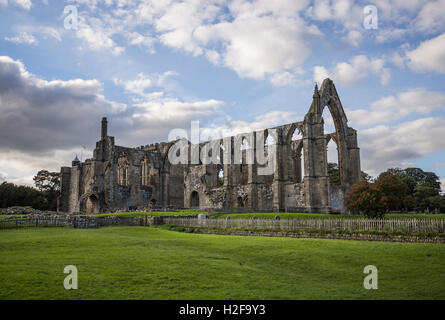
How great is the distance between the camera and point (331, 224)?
19.4 meters

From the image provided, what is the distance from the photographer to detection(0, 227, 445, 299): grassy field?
7.47 m

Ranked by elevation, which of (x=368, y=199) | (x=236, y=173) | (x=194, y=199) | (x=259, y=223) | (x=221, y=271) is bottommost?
(x=221, y=271)

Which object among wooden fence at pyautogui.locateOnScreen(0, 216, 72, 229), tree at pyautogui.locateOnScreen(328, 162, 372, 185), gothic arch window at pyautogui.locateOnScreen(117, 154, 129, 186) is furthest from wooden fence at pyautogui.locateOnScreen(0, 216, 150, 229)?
tree at pyautogui.locateOnScreen(328, 162, 372, 185)

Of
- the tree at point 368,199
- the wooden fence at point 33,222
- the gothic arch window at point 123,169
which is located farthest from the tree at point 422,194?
the wooden fence at point 33,222

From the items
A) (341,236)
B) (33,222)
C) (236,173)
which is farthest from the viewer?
(236,173)

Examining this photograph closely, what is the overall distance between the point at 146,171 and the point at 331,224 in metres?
40.8

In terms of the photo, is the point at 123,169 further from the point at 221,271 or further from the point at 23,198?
the point at 221,271

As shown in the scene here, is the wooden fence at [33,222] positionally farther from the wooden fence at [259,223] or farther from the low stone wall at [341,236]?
the low stone wall at [341,236]

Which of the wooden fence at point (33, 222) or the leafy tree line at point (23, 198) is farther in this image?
the leafy tree line at point (23, 198)

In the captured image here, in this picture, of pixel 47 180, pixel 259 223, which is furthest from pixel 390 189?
pixel 47 180

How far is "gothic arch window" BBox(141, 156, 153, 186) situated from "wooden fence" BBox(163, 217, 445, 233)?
30343 millimetres

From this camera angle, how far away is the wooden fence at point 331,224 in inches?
664

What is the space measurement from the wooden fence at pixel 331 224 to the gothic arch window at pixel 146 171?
30.3 metres
